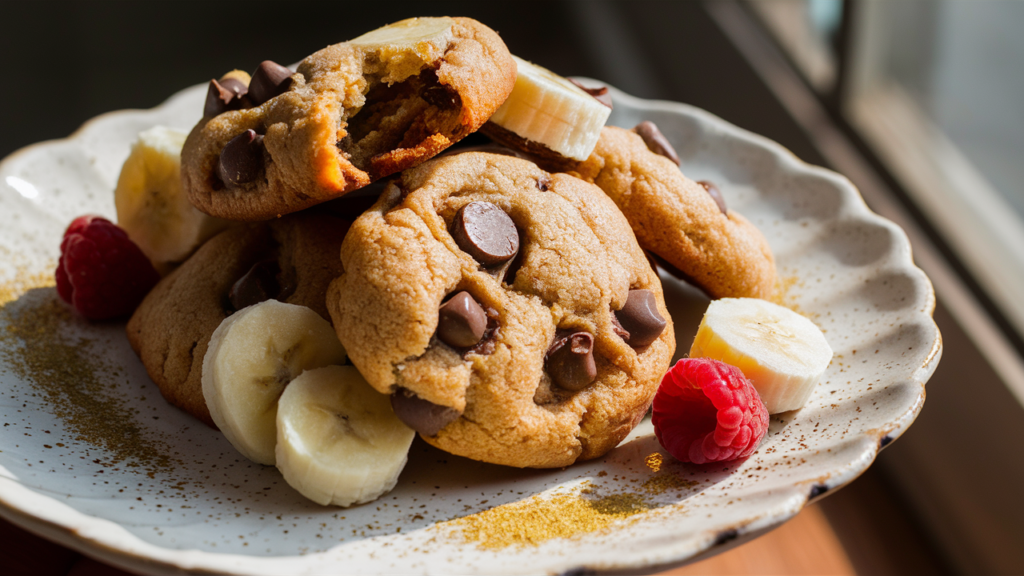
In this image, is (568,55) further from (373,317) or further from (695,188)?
(373,317)

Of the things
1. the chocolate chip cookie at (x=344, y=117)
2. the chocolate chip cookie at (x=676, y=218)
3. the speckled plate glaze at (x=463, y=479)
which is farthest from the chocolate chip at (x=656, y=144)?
the chocolate chip cookie at (x=344, y=117)

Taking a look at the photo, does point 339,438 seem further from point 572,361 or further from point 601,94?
point 601,94

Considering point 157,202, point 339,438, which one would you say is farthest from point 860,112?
point 339,438

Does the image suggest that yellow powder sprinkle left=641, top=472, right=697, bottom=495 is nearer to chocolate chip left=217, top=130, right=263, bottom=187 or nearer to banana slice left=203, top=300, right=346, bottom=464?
banana slice left=203, top=300, right=346, bottom=464

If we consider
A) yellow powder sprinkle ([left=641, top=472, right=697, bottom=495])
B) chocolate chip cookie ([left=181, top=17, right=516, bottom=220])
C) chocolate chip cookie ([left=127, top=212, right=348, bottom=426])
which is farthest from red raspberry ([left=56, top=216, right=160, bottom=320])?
yellow powder sprinkle ([left=641, top=472, right=697, bottom=495])

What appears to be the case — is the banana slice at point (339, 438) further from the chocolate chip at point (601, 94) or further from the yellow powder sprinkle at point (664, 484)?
the chocolate chip at point (601, 94)

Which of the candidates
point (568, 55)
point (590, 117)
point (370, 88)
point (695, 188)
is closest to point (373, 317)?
point (370, 88)
